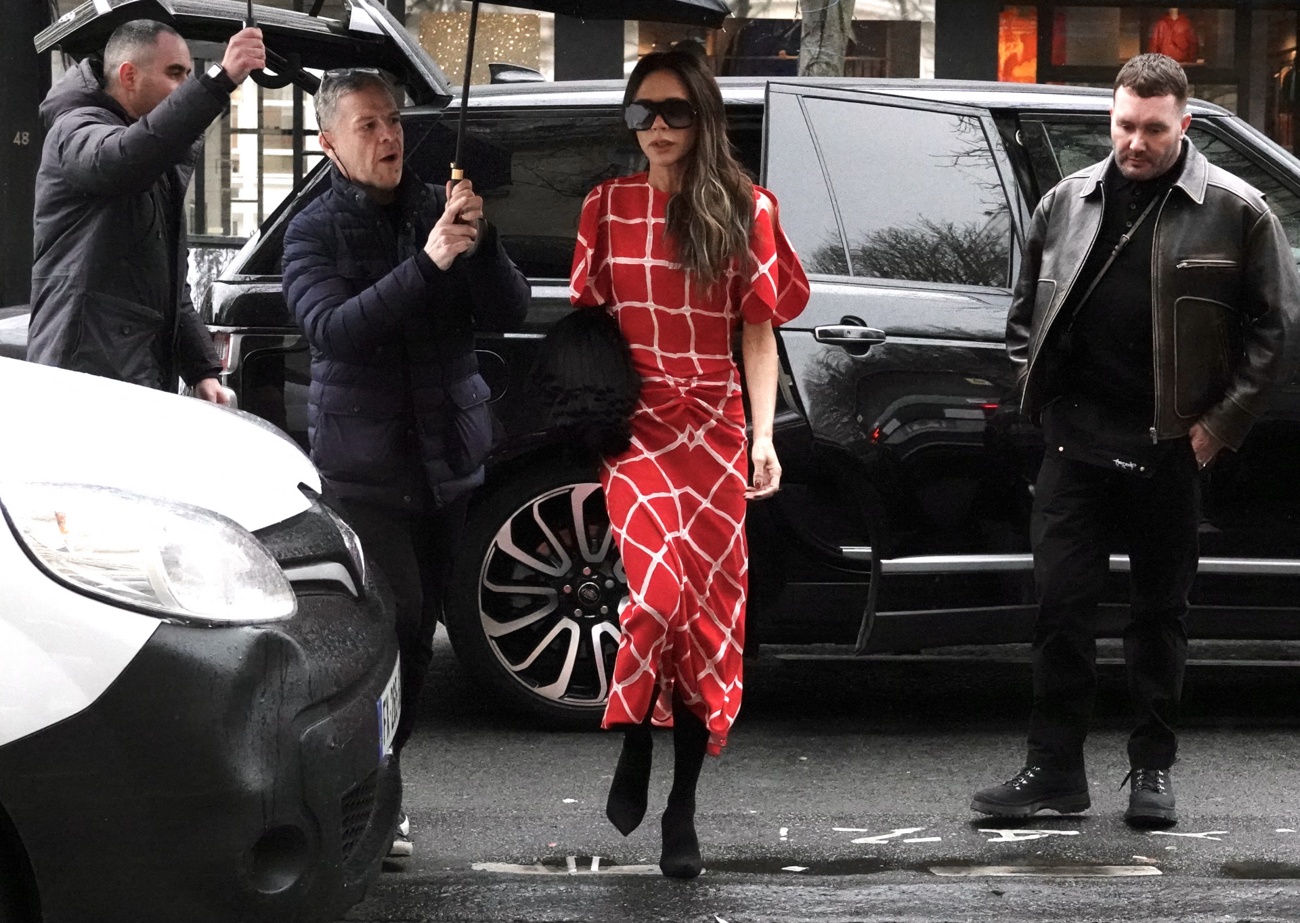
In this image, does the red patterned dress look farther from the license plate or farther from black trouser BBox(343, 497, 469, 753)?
the license plate

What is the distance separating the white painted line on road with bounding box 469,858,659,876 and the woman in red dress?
10 centimetres

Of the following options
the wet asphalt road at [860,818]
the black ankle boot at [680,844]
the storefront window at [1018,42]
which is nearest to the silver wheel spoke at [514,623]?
the wet asphalt road at [860,818]

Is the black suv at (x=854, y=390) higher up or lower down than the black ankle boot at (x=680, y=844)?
higher up

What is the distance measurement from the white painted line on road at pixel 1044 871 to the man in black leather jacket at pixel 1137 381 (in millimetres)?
352

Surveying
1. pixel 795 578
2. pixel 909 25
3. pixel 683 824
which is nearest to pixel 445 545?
pixel 683 824

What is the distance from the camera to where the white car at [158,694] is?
275 cm

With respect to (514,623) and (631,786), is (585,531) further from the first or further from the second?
(631,786)

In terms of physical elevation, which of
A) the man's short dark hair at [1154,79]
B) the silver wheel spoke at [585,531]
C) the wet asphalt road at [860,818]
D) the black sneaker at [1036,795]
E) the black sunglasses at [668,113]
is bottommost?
the wet asphalt road at [860,818]

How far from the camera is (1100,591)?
186 inches

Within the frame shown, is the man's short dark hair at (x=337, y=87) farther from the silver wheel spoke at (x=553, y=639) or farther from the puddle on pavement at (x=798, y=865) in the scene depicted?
the puddle on pavement at (x=798, y=865)

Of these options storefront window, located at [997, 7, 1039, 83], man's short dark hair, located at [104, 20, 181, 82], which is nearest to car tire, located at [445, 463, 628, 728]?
man's short dark hair, located at [104, 20, 181, 82]

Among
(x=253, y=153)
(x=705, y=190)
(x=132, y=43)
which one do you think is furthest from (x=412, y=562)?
(x=253, y=153)

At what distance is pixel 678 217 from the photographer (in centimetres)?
409

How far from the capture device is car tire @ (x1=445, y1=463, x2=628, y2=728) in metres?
5.37
